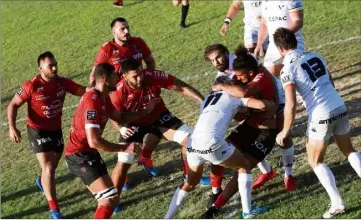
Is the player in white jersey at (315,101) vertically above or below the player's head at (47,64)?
below

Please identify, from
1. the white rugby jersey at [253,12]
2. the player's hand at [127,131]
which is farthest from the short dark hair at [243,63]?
the white rugby jersey at [253,12]

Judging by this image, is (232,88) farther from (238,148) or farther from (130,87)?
(130,87)

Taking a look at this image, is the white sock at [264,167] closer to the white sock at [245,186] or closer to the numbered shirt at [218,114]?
the white sock at [245,186]

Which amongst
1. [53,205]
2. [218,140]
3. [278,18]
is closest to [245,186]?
[218,140]

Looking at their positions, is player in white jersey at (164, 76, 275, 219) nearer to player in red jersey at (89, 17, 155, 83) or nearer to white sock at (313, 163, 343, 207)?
white sock at (313, 163, 343, 207)

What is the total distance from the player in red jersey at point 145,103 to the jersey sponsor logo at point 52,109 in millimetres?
899

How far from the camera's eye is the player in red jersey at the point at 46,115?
8195 mm

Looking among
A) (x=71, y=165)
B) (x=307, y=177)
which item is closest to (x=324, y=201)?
(x=307, y=177)

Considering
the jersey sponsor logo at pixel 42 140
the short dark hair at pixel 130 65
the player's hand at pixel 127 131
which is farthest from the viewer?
the jersey sponsor logo at pixel 42 140

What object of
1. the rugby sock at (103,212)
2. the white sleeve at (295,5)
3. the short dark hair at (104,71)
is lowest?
the rugby sock at (103,212)

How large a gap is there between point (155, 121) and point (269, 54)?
2540mm

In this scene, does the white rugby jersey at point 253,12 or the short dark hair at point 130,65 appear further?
the white rugby jersey at point 253,12

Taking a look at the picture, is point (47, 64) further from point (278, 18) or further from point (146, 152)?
point (278, 18)

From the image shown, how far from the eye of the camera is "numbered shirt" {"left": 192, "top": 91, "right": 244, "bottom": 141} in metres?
6.74
